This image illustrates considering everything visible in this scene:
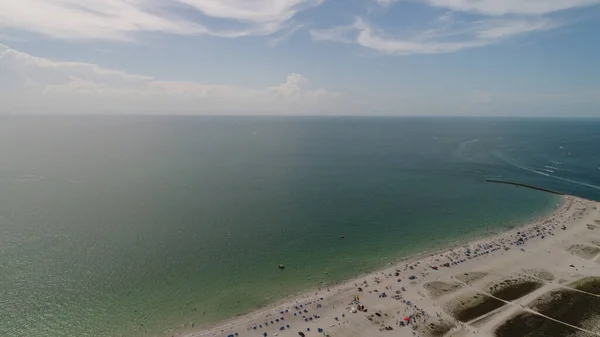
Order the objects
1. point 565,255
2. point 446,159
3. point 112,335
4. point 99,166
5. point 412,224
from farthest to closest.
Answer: point 446,159 < point 99,166 < point 412,224 < point 565,255 < point 112,335

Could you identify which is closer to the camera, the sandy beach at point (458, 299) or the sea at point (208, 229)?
the sandy beach at point (458, 299)

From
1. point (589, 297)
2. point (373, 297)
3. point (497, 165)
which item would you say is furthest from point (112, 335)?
point (497, 165)

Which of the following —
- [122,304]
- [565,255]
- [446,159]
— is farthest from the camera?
[446,159]

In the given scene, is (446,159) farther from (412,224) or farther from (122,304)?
(122,304)

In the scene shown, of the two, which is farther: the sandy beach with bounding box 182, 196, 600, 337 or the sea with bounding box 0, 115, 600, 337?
the sea with bounding box 0, 115, 600, 337

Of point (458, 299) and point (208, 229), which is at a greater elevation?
point (208, 229)

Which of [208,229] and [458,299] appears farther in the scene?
[208,229]

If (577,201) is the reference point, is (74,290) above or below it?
below

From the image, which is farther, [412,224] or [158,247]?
[412,224]
